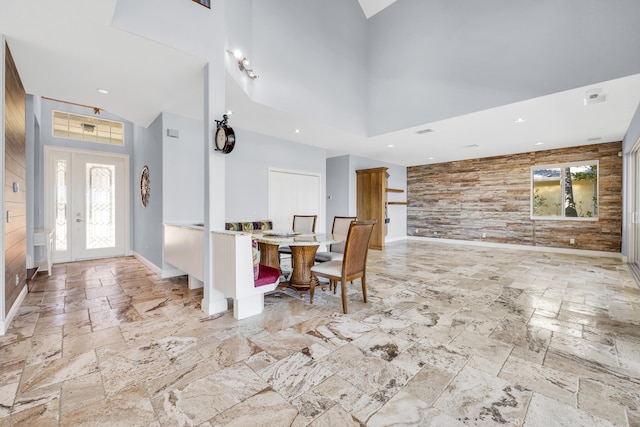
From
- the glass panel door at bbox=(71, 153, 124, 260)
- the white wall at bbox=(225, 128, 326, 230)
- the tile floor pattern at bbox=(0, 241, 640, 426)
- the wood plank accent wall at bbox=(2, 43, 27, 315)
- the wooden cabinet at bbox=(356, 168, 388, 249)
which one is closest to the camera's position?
the tile floor pattern at bbox=(0, 241, 640, 426)

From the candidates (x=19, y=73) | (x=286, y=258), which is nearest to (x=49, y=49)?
(x=19, y=73)

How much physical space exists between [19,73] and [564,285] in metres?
7.31

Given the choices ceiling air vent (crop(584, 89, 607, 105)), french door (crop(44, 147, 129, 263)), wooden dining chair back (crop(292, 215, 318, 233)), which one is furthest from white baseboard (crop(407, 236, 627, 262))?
french door (crop(44, 147, 129, 263))

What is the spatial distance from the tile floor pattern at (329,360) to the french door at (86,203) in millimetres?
2435

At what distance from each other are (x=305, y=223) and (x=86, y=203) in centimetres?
467

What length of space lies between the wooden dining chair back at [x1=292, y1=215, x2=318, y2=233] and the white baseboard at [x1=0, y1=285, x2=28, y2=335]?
11.0 feet

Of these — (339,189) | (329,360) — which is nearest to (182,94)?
(329,360)

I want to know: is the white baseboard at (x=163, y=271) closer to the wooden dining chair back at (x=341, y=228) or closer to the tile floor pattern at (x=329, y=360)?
the tile floor pattern at (x=329, y=360)

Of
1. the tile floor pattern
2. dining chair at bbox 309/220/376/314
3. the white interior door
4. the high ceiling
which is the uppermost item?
the high ceiling

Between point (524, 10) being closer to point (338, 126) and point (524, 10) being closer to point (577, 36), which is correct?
point (577, 36)

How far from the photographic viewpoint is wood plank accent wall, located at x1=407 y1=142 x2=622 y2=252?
6.30 metres

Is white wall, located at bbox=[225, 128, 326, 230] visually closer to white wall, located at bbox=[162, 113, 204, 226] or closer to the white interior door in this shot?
the white interior door

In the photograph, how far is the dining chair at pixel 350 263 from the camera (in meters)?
2.83

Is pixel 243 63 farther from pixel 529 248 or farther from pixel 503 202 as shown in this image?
pixel 529 248
